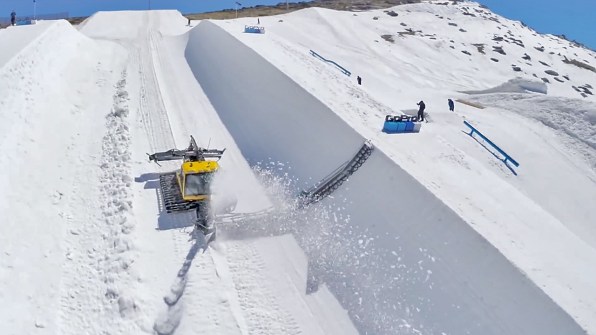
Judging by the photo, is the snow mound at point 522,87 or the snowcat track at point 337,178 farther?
the snow mound at point 522,87

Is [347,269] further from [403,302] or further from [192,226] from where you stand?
[192,226]

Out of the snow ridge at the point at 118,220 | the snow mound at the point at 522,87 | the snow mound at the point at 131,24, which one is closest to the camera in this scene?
the snow ridge at the point at 118,220

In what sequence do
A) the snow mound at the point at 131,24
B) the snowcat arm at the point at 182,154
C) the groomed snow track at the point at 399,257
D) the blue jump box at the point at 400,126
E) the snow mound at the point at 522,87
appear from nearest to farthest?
1. the groomed snow track at the point at 399,257
2. the snowcat arm at the point at 182,154
3. the blue jump box at the point at 400,126
4. the snow mound at the point at 522,87
5. the snow mound at the point at 131,24

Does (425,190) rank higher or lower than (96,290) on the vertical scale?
higher

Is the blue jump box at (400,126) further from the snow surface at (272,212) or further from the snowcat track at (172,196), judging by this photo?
the snowcat track at (172,196)

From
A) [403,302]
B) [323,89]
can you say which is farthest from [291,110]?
[403,302]

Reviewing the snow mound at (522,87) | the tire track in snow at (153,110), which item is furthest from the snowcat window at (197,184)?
the snow mound at (522,87)

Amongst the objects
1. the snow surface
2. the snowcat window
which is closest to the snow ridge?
the snow surface

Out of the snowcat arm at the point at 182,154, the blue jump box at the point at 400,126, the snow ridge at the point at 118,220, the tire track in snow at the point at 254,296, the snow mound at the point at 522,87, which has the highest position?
the blue jump box at the point at 400,126
